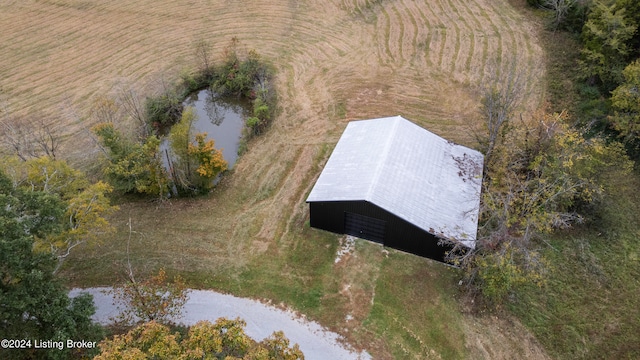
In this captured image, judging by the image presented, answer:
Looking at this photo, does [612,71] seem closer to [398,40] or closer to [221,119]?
[398,40]

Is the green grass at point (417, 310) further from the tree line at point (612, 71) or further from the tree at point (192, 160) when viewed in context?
the tree line at point (612, 71)

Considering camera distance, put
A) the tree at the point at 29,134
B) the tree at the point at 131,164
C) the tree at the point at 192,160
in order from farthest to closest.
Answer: the tree at the point at 29,134, the tree at the point at 192,160, the tree at the point at 131,164

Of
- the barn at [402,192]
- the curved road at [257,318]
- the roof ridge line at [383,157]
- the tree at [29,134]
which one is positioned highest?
the roof ridge line at [383,157]

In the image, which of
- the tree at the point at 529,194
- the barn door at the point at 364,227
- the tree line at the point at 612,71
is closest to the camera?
the tree at the point at 529,194

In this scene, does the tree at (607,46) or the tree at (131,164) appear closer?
the tree at (131,164)

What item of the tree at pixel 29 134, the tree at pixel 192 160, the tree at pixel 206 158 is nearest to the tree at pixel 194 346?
the tree at pixel 206 158

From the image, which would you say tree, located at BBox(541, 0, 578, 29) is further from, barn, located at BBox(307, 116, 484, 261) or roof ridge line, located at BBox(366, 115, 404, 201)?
roof ridge line, located at BBox(366, 115, 404, 201)

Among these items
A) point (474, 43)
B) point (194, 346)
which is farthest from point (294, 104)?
point (194, 346)
